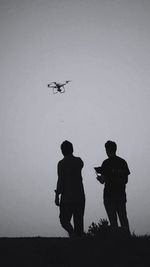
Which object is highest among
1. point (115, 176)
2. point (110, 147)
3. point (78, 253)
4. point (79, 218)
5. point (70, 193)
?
point (110, 147)

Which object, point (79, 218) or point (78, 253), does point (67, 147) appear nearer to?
point (79, 218)

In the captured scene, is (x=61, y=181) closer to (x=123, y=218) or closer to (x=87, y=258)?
(x=123, y=218)

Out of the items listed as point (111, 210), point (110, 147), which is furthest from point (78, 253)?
point (110, 147)

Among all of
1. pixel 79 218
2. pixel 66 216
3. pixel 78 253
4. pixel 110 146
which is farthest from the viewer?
pixel 110 146

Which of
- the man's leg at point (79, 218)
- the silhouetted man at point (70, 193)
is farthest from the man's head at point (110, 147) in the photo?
the man's leg at point (79, 218)

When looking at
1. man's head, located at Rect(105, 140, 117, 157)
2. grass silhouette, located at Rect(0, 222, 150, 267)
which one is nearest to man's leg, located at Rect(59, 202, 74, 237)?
grass silhouette, located at Rect(0, 222, 150, 267)

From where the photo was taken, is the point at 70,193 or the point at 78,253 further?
the point at 70,193
